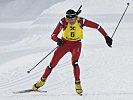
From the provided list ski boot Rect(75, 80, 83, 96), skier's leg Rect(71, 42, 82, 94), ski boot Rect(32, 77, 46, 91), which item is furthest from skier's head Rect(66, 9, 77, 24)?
ski boot Rect(32, 77, 46, 91)

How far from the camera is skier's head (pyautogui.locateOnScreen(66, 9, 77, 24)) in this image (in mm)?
6652

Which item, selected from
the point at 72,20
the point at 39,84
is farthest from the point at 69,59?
the point at 72,20

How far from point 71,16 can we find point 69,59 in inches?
124

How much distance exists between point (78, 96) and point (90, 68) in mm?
1998

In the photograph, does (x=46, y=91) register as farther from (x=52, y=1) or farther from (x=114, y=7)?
(x=52, y=1)

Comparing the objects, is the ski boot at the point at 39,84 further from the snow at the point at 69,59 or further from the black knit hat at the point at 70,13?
the black knit hat at the point at 70,13

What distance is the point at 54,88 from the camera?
7.50 meters

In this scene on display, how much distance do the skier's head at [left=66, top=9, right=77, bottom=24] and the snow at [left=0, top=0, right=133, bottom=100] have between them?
4.31 ft

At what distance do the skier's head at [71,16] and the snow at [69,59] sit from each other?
1.32 metres

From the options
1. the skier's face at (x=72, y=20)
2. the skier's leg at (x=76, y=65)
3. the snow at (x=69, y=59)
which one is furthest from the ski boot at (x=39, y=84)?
the skier's face at (x=72, y=20)

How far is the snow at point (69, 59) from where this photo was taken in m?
7.23

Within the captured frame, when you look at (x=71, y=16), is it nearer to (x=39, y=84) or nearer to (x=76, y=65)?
(x=76, y=65)

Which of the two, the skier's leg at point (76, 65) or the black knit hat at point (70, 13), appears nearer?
the black knit hat at point (70, 13)

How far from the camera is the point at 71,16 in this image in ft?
21.9
